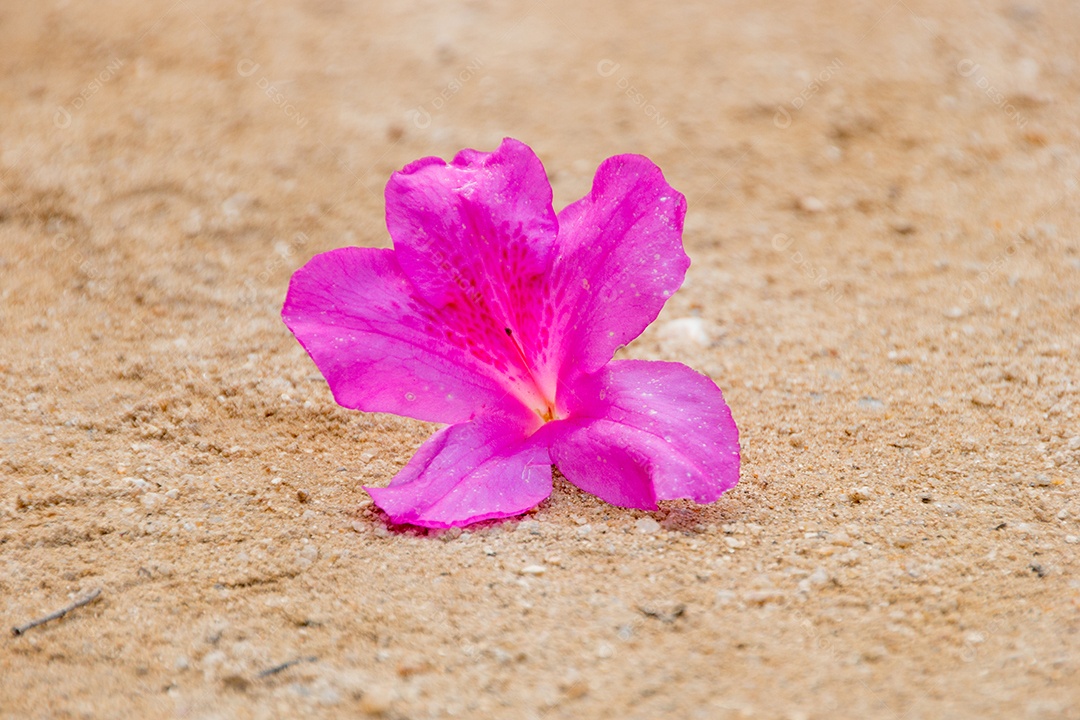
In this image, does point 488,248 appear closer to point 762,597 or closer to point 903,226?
point 762,597

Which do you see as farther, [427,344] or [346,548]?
[427,344]

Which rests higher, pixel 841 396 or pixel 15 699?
pixel 15 699

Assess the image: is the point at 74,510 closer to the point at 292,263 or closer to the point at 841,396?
the point at 292,263

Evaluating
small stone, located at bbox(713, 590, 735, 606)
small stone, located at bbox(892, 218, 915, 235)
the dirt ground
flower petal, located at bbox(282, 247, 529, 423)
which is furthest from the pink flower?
small stone, located at bbox(892, 218, 915, 235)

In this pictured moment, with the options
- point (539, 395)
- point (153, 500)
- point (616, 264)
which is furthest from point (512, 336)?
point (153, 500)

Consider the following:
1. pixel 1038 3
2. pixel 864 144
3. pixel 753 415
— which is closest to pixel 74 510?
pixel 753 415

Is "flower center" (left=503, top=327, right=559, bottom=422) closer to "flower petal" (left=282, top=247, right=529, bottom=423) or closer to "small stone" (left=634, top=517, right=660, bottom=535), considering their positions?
"flower petal" (left=282, top=247, right=529, bottom=423)
